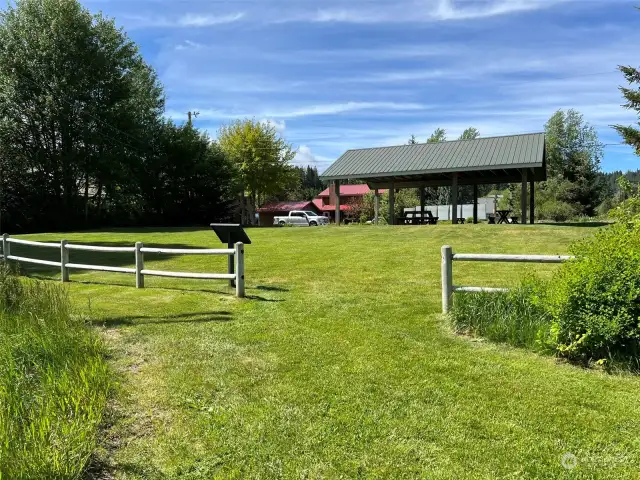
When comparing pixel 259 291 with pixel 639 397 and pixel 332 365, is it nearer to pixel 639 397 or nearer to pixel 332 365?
pixel 332 365

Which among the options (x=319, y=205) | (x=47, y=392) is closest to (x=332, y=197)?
(x=319, y=205)

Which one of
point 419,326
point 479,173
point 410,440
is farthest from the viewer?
point 479,173

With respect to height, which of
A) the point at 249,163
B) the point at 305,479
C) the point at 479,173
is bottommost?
the point at 305,479

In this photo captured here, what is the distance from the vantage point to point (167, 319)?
6.77 m

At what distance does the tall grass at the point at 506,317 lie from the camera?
533cm

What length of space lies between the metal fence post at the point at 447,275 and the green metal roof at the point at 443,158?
17065mm

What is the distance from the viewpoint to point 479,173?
25.6 meters

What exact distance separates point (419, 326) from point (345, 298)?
74.8 inches

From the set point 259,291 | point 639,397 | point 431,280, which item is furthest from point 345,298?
point 639,397

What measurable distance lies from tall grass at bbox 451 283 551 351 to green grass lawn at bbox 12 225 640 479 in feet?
0.70

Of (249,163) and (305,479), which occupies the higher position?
(249,163)

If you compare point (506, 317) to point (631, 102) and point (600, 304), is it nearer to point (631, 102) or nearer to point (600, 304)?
point (600, 304)

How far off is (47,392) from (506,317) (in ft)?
15.0

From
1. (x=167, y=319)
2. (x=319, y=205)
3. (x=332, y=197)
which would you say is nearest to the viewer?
(x=167, y=319)
